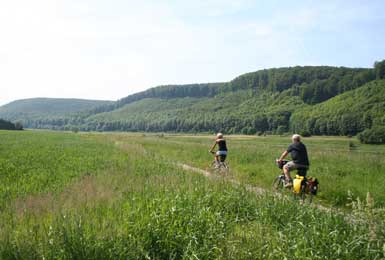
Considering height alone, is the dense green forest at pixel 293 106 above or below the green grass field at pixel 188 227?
above

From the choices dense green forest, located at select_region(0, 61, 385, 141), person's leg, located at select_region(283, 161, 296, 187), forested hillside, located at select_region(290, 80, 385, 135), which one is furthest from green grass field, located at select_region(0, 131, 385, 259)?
A: dense green forest, located at select_region(0, 61, 385, 141)

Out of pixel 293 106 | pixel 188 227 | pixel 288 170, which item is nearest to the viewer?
pixel 188 227

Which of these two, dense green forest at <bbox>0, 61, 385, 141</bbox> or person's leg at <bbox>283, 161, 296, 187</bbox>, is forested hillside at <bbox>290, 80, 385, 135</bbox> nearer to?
dense green forest at <bbox>0, 61, 385, 141</bbox>

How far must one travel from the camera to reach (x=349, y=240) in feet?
15.0

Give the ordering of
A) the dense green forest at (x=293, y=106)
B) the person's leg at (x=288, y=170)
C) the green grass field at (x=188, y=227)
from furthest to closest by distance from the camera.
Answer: the dense green forest at (x=293, y=106) < the person's leg at (x=288, y=170) < the green grass field at (x=188, y=227)

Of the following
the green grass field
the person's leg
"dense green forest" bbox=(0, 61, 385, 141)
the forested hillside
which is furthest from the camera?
"dense green forest" bbox=(0, 61, 385, 141)

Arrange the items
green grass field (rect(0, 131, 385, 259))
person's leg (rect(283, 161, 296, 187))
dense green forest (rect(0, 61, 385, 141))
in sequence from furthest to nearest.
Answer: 1. dense green forest (rect(0, 61, 385, 141))
2. person's leg (rect(283, 161, 296, 187))
3. green grass field (rect(0, 131, 385, 259))

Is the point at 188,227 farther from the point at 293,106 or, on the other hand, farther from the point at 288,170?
the point at 293,106

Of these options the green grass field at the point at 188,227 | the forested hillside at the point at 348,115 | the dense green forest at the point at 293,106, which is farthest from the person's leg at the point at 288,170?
→ the dense green forest at the point at 293,106

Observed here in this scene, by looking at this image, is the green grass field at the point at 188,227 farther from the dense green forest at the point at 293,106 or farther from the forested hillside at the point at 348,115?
the dense green forest at the point at 293,106

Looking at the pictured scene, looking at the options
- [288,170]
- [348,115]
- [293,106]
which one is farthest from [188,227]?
[293,106]

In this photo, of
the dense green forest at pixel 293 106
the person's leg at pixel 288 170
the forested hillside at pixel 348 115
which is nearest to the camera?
the person's leg at pixel 288 170

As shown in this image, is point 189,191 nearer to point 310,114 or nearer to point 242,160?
point 242,160

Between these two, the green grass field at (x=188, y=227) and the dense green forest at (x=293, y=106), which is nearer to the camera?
the green grass field at (x=188, y=227)
